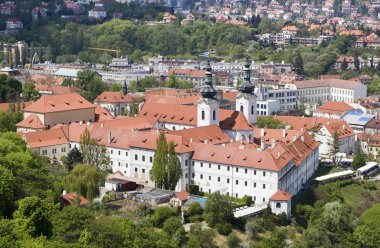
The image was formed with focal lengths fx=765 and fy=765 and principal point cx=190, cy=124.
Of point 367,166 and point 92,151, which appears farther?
point 367,166

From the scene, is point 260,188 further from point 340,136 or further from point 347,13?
point 347,13

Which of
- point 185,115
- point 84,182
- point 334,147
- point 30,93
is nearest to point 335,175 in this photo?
point 334,147

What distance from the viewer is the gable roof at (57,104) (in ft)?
166

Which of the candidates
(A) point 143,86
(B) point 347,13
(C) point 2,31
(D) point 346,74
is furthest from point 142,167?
(B) point 347,13

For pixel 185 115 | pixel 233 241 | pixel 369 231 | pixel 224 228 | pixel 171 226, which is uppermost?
pixel 185 115

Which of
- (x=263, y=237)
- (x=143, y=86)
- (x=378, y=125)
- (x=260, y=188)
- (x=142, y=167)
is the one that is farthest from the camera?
(x=143, y=86)

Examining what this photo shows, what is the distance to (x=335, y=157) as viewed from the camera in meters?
51.0

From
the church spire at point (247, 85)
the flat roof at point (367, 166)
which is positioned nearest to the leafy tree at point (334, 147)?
the flat roof at point (367, 166)

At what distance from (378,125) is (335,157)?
10155mm

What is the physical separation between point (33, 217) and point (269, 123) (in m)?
30.2

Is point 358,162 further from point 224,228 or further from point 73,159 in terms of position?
point 73,159

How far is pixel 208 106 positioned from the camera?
4706 cm

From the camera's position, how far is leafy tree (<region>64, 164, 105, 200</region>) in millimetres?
36969

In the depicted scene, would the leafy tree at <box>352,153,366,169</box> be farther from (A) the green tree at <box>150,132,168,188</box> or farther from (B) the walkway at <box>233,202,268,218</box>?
(A) the green tree at <box>150,132,168,188</box>
